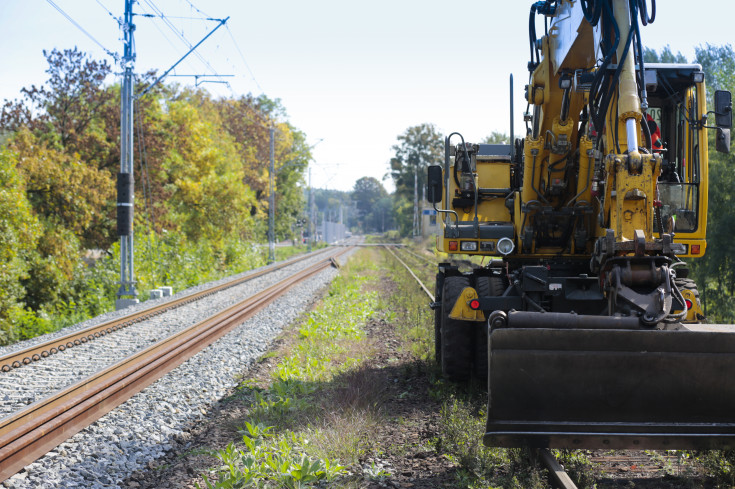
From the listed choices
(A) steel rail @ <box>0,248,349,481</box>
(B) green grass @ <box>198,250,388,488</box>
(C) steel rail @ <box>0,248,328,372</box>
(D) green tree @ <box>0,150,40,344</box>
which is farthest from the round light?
(D) green tree @ <box>0,150,40,344</box>

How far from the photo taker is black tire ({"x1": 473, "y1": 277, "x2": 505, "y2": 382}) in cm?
693

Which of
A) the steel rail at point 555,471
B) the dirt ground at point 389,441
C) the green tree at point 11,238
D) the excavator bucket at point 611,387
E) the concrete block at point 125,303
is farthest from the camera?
the concrete block at point 125,303

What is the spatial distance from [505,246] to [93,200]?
19.9m

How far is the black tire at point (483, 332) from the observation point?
6.93 metres

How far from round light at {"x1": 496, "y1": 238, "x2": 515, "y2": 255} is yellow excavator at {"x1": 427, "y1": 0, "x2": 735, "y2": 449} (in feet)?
0.05

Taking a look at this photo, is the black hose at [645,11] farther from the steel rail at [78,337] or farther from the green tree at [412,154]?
the green tree at [412,154]

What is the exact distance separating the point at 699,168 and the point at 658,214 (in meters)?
1.50

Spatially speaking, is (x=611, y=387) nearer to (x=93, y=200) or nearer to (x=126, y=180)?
(x=126, y=180)

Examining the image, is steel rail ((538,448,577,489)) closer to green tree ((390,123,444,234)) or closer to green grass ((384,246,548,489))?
green grass ((384,246,548,489))

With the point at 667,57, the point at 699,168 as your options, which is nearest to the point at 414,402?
the point at 699,168

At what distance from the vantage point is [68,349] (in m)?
10.4

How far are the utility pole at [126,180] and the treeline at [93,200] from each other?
82.7 inches

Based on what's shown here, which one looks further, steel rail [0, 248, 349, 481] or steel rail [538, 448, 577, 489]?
steel rail [0, 248, 349, 481]

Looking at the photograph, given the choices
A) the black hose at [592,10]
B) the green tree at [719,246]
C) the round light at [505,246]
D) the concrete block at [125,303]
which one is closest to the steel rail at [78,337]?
the concrete block at [125,303]
